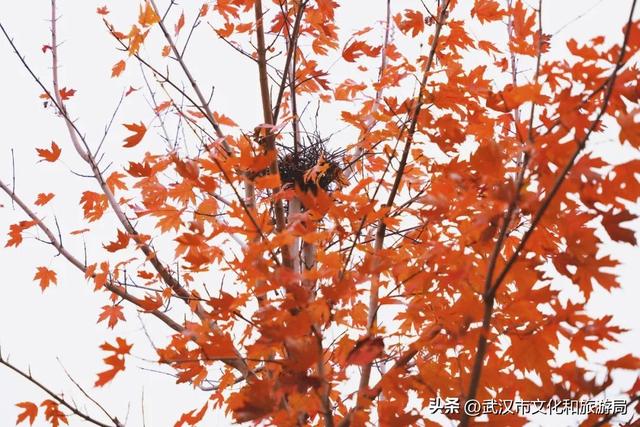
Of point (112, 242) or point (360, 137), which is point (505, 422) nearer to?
point (360, 137)

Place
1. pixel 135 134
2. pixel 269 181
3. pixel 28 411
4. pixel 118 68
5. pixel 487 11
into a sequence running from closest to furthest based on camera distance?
1. pixel 269 181
2. pixel 135 134
3. pixel 487 11
4. pixel 28 411
5. pixel 118 68

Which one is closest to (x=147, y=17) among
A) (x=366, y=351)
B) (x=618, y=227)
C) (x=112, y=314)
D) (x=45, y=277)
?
(x=112, y=314)

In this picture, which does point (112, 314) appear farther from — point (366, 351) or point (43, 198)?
point (366, 351)

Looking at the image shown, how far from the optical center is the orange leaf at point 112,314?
7.92 ft

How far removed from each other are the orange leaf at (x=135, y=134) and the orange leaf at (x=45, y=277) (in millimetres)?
1342

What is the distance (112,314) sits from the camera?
2.45 metres

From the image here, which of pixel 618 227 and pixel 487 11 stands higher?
pixel 487 11

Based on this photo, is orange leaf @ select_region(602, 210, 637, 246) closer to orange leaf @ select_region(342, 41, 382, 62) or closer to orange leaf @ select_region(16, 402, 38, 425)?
orange leaf @ select_region(342, 41, 382, 62)

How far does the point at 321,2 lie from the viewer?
241 cm

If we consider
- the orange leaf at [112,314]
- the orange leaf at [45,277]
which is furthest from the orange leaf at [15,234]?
the orange leaf at [112,314]

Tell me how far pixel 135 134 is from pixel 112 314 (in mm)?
914

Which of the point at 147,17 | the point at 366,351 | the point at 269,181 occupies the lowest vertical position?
the point at 366,351

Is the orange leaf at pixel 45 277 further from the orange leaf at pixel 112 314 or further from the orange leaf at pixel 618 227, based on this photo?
the orange leaf at pixel 618 227

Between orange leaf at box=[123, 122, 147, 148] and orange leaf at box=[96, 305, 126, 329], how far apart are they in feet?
2.90
